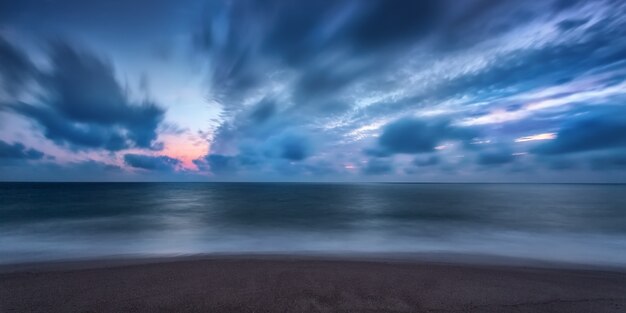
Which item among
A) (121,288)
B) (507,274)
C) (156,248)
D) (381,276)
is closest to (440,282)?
(381,276)

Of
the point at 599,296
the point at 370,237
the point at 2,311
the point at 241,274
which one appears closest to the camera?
the point at 2,311

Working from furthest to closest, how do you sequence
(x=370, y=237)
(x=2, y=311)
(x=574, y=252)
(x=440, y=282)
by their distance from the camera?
(x=370, y=237)
(x=574, y=252)
(x=440, y=282)
(x=2, y=311)

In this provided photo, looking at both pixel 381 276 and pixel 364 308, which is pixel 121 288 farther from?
pixel 381 276

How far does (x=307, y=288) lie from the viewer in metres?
7.70

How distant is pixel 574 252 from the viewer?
14.0m

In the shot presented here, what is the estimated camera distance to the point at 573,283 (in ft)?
27.6

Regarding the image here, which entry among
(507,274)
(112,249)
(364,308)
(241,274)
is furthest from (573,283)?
(112,249)

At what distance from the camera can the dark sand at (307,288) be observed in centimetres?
670

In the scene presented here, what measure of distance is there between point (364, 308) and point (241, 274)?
4.10 m

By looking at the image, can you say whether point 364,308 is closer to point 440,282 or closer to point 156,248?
point 440,282

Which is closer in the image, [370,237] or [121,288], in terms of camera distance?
[121,288]

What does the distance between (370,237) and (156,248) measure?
12489mm

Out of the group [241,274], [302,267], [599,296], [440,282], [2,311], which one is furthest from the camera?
[302,267]

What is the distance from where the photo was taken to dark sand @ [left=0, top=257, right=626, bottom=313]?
6.70 meters
